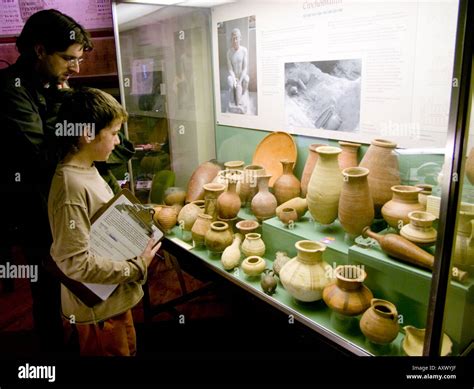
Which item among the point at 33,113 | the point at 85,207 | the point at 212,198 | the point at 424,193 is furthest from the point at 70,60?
the point at 424,193

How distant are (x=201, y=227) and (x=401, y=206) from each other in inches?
40.0

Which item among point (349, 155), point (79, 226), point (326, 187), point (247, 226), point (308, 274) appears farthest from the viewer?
point (247, 226)

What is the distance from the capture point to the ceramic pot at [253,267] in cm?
181

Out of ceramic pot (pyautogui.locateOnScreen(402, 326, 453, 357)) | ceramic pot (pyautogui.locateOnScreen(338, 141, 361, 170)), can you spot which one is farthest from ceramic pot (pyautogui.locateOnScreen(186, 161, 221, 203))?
ceramic pot (pyautogui.locateOnScreen(402, 326, 453, 357))

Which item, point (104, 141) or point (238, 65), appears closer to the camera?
point (104, 141)

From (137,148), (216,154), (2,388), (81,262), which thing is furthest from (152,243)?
(216,154)

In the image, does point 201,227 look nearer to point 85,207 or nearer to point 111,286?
point 111,286

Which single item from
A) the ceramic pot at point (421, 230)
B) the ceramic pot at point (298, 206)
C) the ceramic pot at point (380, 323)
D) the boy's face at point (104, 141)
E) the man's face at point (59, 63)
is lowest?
the ceramic pot at point (380, 323)

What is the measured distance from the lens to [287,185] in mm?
2023

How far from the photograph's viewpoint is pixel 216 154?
9.21 ft

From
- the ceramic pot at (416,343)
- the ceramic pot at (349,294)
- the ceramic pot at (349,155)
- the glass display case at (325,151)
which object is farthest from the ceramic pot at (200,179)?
the ceramic pot at (416,343)

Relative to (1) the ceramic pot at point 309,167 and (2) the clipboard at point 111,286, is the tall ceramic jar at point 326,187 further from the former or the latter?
(2) the clipboard at point 111,286

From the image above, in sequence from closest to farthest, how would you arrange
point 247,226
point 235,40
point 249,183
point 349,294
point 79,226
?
point 79,226, point 349,294, point 247,226, point 249,183, point 235,40

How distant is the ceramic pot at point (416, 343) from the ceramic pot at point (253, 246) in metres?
0.74
